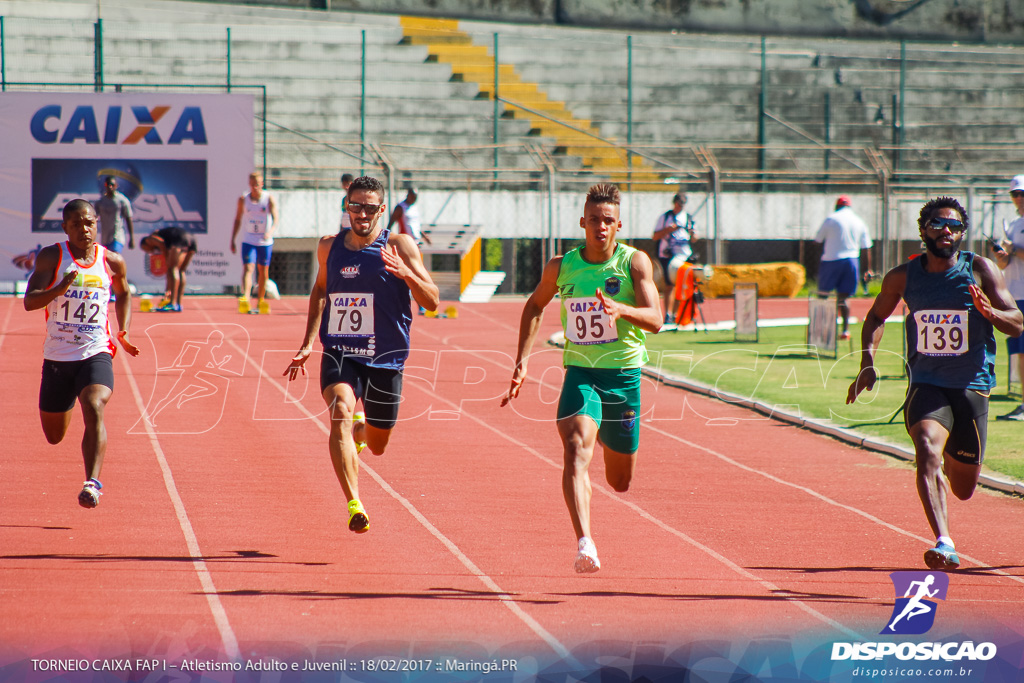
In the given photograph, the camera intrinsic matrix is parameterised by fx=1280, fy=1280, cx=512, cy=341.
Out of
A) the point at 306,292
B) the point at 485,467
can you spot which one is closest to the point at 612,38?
the point at 306,292

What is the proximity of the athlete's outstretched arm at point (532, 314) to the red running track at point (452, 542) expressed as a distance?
965 mm

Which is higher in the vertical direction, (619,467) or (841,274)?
(841,274)

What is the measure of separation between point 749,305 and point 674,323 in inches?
93.7

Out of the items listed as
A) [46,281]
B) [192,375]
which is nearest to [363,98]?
[192,375]

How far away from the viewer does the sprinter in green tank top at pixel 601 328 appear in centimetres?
664

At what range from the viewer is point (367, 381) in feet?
24.0

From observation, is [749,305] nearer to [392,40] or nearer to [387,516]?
[387,516]

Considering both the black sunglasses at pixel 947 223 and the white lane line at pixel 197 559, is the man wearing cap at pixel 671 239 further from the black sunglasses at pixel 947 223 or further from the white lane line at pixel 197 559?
the black sunglasses at pixel 947 223

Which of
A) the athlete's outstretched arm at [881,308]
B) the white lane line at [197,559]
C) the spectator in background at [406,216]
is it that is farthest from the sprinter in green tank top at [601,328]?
the spectator in background at [406,216]

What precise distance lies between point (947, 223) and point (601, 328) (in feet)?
6.30

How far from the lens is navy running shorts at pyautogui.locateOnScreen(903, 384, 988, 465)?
6.76 meters

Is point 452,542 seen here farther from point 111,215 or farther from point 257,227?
point 111,215

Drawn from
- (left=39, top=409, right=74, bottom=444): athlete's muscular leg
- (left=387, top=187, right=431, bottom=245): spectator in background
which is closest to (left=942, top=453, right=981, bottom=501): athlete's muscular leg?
(left=39, top=409, right=74, bottom=444): athlete's muscular leg

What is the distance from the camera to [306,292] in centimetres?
2738
